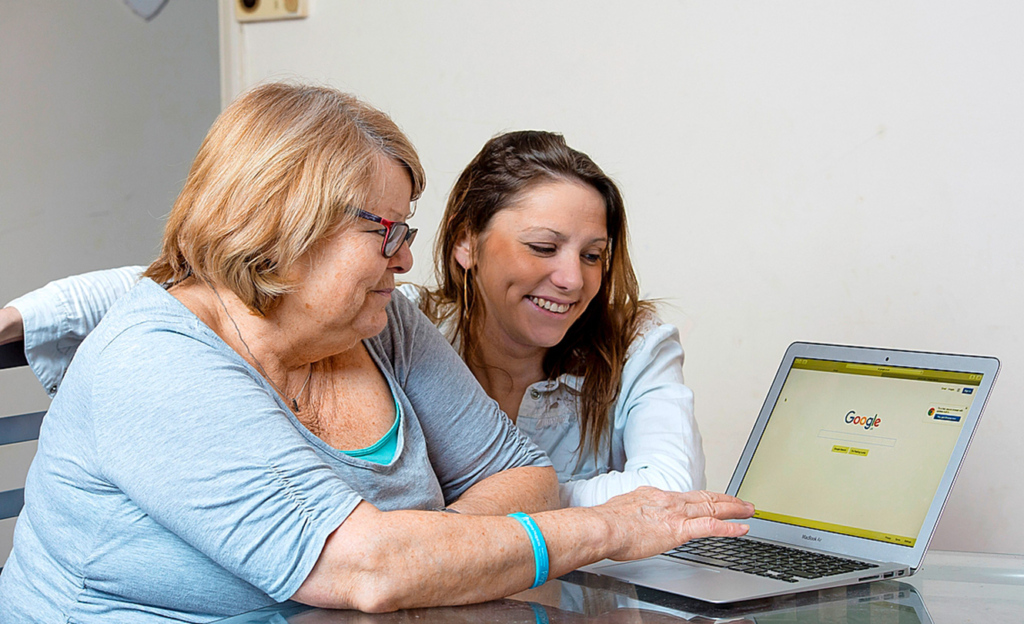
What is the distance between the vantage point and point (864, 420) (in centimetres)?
126

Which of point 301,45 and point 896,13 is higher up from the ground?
point 896,13

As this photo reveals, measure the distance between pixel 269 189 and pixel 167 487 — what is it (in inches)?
12.3

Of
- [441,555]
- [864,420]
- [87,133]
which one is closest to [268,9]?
[87,133]

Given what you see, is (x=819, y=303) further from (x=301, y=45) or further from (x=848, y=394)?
(x=301, y=45)

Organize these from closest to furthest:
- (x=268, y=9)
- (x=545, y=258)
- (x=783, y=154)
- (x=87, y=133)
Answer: (x=545, y=258)
(x=783, y=154)
(x=87, y=133)
(x=268, y=9)

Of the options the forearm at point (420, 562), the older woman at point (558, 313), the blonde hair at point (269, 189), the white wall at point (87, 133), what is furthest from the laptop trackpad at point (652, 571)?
the white wall at point (87, 133)

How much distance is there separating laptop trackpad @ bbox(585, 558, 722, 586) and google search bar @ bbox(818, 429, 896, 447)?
333mm

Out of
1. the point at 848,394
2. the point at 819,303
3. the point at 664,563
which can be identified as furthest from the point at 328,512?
the point at 819,303

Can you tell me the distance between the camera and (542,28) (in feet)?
7.70

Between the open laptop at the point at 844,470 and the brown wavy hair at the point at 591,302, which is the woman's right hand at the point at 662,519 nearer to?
the open laptop at the point at 844,470

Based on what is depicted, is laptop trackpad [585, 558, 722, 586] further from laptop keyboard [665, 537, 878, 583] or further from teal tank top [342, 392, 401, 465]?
teal tank top [342, 392, 401, 465]

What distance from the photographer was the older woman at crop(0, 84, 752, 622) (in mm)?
847

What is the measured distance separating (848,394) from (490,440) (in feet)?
1.65

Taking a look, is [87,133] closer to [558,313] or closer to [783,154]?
[558,313]
